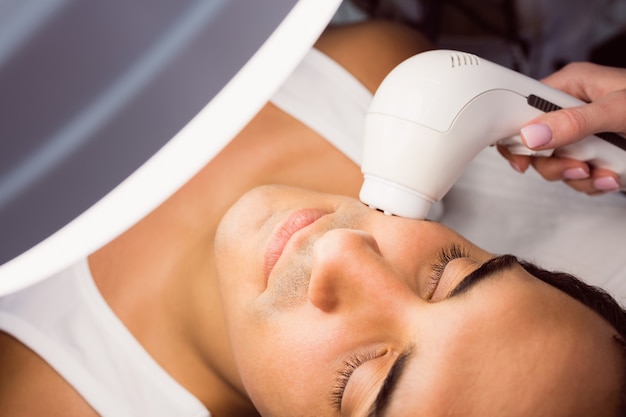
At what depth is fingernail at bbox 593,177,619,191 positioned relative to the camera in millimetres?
767

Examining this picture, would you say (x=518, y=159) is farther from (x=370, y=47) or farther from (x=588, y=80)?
(x=370, y=47)

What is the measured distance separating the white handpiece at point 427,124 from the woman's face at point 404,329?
0.05 metres

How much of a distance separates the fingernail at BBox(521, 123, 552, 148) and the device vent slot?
0.34 feet

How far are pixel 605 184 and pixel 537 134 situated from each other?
190 millimetres

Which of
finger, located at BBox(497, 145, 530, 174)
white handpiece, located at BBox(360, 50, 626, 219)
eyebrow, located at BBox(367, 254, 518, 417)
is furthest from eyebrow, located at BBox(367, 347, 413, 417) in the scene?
finger, located at BBox(497, 145, 530, 174)

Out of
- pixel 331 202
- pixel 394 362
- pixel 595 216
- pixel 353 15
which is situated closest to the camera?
pixel 394 362

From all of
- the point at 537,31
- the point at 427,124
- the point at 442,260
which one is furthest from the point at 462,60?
the point at 537,31

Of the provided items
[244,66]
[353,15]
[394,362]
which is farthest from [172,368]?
[353,15]

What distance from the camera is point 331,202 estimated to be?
0.69 metres

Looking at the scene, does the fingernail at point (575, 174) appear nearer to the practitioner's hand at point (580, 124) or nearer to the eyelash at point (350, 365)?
the practitioner's hand at point (580, 124)

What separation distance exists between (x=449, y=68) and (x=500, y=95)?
7 cm

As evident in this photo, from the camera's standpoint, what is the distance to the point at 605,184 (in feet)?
2.53

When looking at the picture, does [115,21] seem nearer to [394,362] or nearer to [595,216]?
[394,362]

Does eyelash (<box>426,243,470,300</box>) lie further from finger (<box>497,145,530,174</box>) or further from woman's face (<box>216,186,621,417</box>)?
finger (<box>497,145,530,174</box>)
